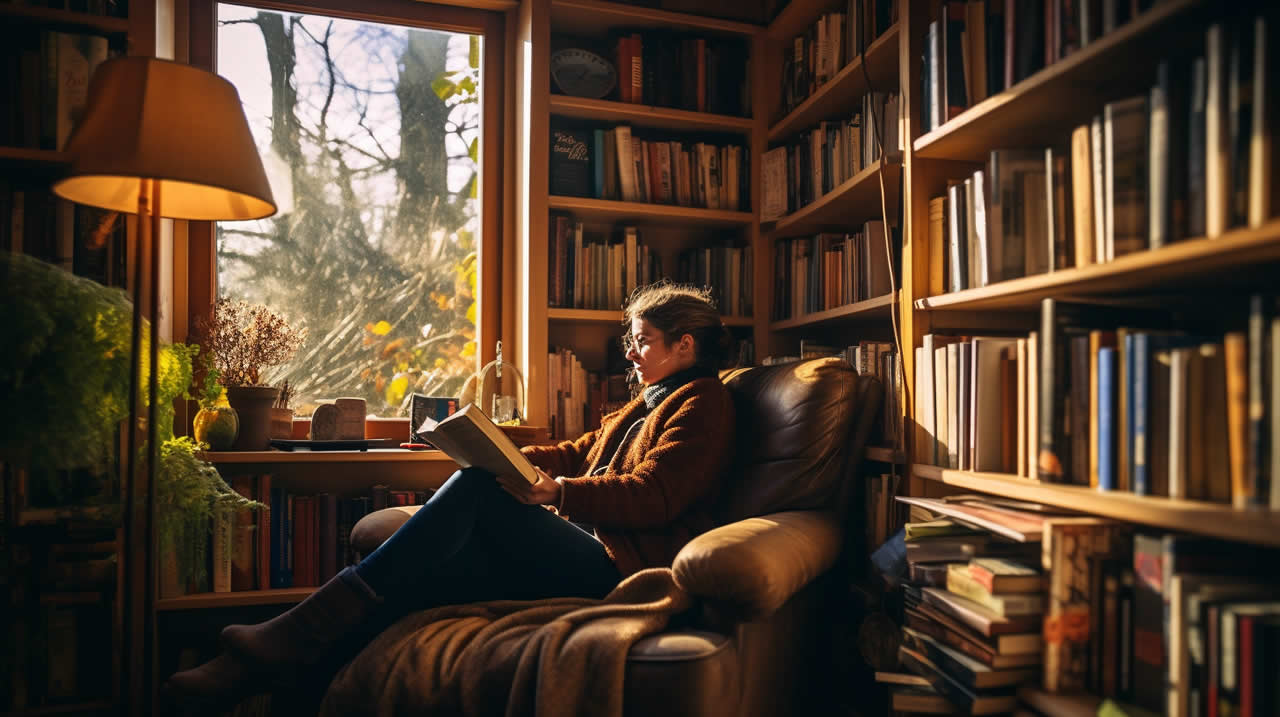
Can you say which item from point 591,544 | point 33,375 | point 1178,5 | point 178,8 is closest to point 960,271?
point 1178,5

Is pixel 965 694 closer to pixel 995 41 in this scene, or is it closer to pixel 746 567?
pixel 746 567

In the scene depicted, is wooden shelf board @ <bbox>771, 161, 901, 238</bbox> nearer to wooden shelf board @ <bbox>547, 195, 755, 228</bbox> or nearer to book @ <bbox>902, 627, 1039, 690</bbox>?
wooden shelf board @ <bbox>547, 195, 755, 228</bbox>

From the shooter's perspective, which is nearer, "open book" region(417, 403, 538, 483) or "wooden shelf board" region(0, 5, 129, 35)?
"open book" region(417, 403, 538, 483)

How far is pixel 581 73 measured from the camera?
8.93 ft

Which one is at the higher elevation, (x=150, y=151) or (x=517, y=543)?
(x=150, y=151)

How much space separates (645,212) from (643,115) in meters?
Answer: 0.34

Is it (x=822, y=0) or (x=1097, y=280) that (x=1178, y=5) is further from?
(x=822, y=0)

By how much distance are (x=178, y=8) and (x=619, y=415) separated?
1902mm

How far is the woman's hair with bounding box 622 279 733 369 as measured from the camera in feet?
6.82

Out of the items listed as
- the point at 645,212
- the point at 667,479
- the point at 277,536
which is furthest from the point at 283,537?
the point at 645,212

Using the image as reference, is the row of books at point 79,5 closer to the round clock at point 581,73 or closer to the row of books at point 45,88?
the row of books at point 45,88

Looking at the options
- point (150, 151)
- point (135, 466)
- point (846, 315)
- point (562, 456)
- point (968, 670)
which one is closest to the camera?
point (968, 670)

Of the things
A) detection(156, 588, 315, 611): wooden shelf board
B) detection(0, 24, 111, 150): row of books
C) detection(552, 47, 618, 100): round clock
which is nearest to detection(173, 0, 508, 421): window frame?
detection(552, 47, 618, 100): round clock

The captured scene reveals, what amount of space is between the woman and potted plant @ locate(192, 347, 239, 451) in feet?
2.67
